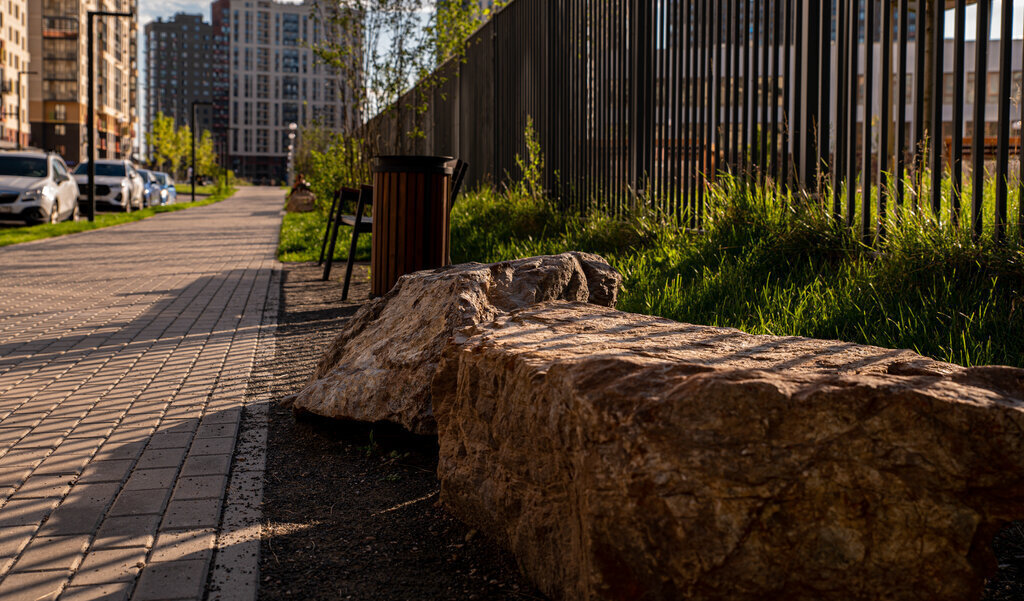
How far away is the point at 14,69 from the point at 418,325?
266 ft

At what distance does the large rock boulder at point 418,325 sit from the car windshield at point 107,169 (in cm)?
2659

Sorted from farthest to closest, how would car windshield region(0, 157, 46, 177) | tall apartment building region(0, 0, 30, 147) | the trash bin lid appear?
tall apartment building region(0, 0, 30, 147) → car windshield region(0, 157, 46, 177) → the trash bin lid

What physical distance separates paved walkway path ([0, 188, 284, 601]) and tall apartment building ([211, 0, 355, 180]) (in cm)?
14759

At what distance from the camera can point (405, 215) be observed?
689cm

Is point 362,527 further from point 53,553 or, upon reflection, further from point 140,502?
point 53,553

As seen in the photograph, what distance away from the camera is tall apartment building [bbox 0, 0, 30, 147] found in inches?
2665

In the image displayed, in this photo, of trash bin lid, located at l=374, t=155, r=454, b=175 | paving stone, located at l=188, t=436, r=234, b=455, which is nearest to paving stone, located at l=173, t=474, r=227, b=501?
paving stone, located at l=188, t=436, r=234, b=455

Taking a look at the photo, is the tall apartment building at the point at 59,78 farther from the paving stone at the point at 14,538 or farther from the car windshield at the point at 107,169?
the paving stone at the point at 14,538

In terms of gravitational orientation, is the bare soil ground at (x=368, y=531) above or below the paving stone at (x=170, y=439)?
below

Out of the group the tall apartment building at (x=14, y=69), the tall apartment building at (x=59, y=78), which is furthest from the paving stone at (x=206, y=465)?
the tall apartment building at (x=59, y=78)

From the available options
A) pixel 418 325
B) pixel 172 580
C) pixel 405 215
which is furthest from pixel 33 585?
pixel 405 215

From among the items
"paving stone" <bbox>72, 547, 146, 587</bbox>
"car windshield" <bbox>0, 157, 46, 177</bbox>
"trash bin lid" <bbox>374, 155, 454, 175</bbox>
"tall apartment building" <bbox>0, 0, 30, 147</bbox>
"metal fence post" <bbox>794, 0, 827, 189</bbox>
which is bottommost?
"paving stone" <bbox>72, 547, 146, 587</bbox>

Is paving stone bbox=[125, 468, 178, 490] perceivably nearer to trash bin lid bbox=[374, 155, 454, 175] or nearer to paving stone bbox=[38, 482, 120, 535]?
paving stone bbox=[38, 482, 120, 535]

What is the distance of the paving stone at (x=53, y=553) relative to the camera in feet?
8.29
